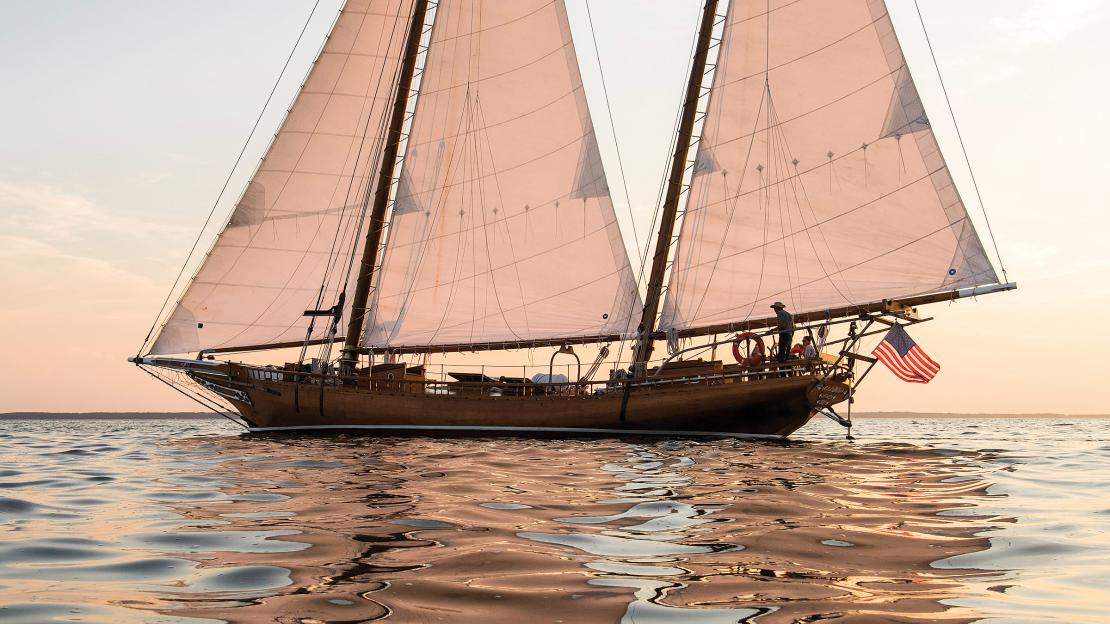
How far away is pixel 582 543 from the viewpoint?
8078 mm

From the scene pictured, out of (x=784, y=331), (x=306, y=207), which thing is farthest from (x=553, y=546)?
(x=306, y=207)

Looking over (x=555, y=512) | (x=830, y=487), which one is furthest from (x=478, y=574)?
(x=830, y=487)

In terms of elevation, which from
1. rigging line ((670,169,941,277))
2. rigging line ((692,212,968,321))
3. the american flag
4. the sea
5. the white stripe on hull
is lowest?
the white stripe on hull

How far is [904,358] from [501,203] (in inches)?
538

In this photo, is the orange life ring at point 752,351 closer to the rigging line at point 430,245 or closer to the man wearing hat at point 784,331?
the man wearing hat at point 784,331

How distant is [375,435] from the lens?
98.6 feet

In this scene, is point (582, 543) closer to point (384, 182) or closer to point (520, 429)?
point (520, 429)

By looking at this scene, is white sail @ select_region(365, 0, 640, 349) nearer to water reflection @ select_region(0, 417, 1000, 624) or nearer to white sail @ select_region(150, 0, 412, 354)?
white sail @ select_region(150, 0, 412, 354)

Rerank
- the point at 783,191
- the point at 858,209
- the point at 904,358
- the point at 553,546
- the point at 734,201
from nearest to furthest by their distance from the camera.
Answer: the point at 553,546 < the point at 904,358 < the point at 858,209 < the point at 783,191 < the point at 734,201

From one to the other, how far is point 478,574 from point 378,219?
27.2 m

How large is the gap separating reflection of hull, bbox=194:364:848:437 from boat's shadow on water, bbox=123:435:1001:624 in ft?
38.9

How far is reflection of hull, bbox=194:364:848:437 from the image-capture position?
91.7 feet

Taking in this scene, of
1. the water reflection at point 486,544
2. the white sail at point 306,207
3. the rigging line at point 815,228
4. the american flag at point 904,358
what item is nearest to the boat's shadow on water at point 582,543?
the water reflection at point 486,544

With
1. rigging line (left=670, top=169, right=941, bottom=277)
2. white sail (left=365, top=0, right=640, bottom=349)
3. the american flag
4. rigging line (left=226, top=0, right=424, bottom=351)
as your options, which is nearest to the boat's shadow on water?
the american flag
